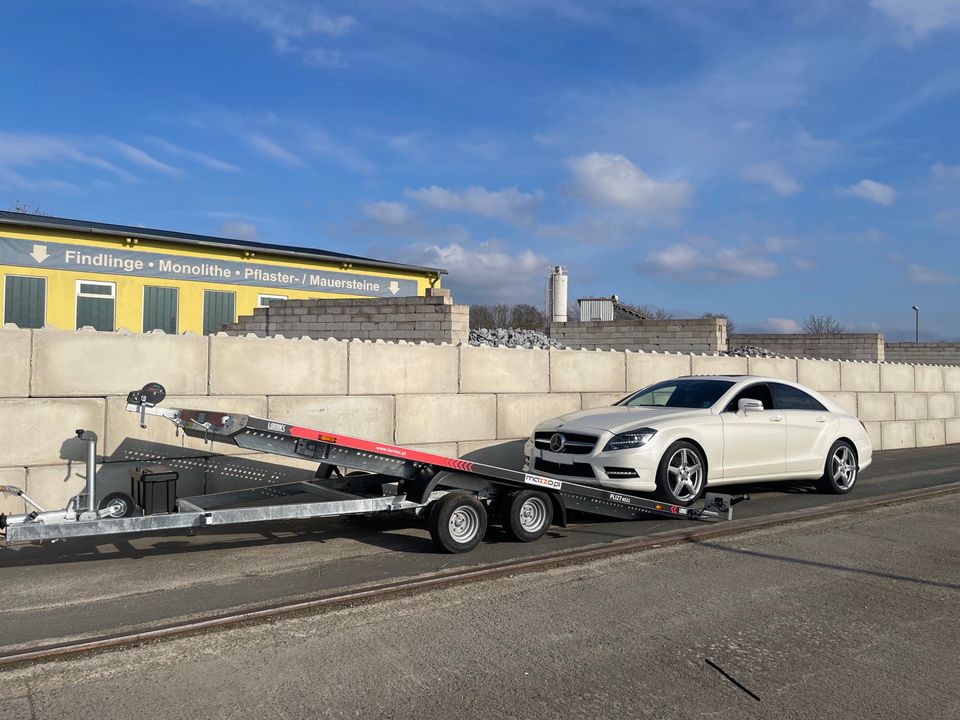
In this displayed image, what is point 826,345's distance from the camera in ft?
83.7

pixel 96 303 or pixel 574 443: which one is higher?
pixel 96 303

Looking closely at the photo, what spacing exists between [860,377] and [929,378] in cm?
Result: 288

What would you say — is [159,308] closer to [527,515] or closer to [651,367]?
[651,367]

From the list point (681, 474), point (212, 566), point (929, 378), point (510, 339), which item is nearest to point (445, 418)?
point (681, 474)

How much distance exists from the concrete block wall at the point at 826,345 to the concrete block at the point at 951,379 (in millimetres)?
5561

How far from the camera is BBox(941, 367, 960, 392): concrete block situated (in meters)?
18.8

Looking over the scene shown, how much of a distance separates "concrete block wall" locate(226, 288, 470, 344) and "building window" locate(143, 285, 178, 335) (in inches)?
220

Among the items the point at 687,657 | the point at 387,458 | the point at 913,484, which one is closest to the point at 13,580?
the point at 387,458

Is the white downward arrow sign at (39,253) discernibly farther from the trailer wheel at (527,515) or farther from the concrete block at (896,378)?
the concrete block at (896,378)

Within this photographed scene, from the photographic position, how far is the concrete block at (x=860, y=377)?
16312 mm

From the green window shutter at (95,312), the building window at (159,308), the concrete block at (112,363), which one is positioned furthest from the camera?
the building window at (159,308)

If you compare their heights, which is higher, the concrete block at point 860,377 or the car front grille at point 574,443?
the concrete block at point 860,377

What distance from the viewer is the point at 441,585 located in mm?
5789

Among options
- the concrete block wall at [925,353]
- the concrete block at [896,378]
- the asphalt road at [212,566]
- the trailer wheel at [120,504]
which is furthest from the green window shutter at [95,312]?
the concrete block wall at [925,353]
